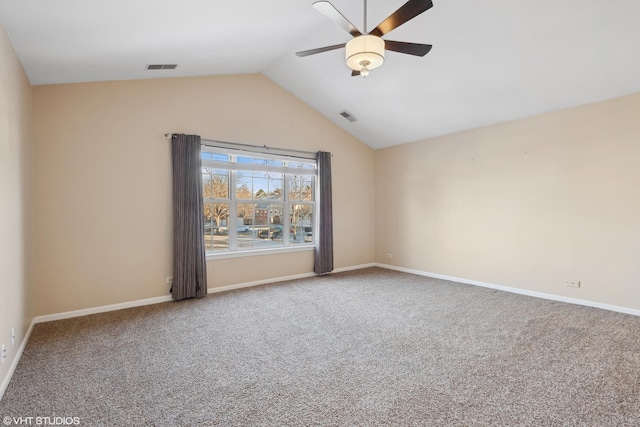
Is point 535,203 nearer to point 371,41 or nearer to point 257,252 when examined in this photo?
point 371,41

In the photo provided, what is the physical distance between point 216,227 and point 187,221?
639mm

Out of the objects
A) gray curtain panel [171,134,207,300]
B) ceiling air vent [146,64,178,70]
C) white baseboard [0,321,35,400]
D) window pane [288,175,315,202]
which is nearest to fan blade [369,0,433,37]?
ceiling air vent [146,64,178,70]

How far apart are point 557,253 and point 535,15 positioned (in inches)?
122

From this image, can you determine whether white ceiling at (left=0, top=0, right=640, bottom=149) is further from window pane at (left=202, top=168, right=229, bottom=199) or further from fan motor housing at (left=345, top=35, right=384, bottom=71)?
window pane at (left=202, top=168, right=229, bottom=199)

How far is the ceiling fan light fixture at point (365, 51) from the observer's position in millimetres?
2535

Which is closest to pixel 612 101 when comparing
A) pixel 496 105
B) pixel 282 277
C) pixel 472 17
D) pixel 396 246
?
pixel 496 105

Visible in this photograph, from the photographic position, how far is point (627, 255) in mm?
3830

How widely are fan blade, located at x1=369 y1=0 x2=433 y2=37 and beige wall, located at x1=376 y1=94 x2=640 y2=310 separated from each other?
3.31 meters

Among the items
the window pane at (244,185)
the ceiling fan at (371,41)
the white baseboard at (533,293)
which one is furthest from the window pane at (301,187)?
the ceiling fan at (371,41)

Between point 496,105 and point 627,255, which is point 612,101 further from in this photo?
point 627,255

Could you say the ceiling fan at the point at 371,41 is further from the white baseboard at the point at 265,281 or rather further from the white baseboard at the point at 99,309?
the white baseboard at the point at 99,309

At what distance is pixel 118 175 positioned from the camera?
4.03 m

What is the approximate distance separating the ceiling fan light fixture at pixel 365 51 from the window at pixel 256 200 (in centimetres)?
293

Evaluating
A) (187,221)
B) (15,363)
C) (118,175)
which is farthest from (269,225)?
(15,363)
